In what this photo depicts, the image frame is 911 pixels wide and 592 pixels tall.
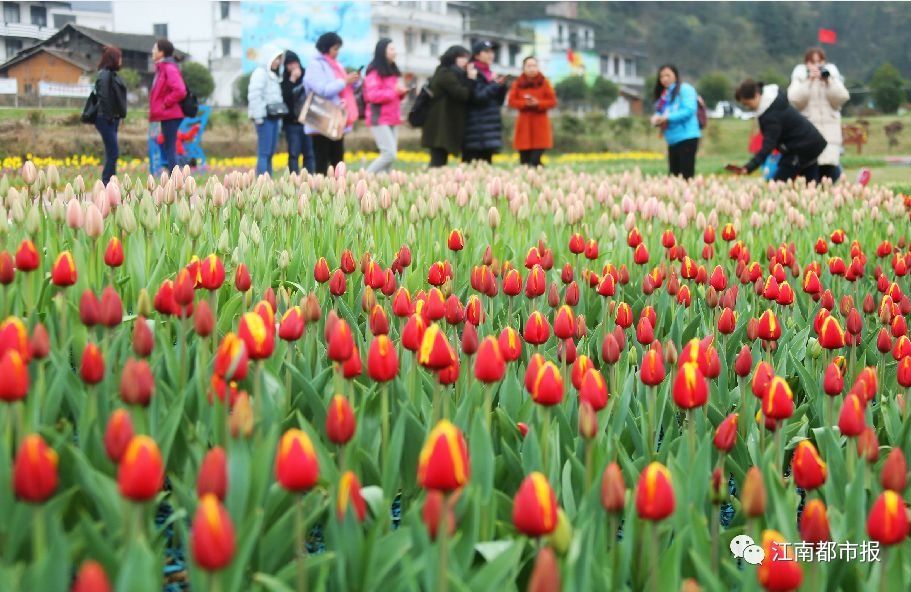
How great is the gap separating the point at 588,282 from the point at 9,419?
277 cm

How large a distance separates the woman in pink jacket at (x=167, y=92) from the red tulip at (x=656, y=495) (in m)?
11.5

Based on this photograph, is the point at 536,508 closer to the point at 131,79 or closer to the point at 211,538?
the point at 211,538

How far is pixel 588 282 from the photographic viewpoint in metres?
4.32

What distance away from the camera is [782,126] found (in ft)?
37.1

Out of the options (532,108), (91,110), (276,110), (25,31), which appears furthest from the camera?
(25,31)

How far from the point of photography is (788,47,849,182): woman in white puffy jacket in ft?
42.6

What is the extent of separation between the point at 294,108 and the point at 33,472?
12188mm

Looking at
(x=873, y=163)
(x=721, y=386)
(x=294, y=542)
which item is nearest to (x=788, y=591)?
(x=294, y=542)

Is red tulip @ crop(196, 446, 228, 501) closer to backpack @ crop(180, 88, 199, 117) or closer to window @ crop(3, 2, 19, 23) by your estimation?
backpack @ crop(180, 88, 199, 117)

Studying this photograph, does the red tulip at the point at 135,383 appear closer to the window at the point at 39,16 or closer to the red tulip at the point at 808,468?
the red tulip at the point at 808,468

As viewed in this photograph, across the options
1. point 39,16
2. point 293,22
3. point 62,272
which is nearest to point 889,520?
point 62,272

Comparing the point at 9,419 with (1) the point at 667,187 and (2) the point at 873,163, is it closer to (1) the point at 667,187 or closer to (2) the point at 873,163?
(1) the point at 667,187

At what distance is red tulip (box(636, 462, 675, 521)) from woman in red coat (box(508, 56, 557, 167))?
43.3 ft

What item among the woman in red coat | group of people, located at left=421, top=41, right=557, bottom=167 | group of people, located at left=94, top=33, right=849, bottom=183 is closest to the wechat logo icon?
group of people, located at left=94, top=33, right=849, bottom=183
